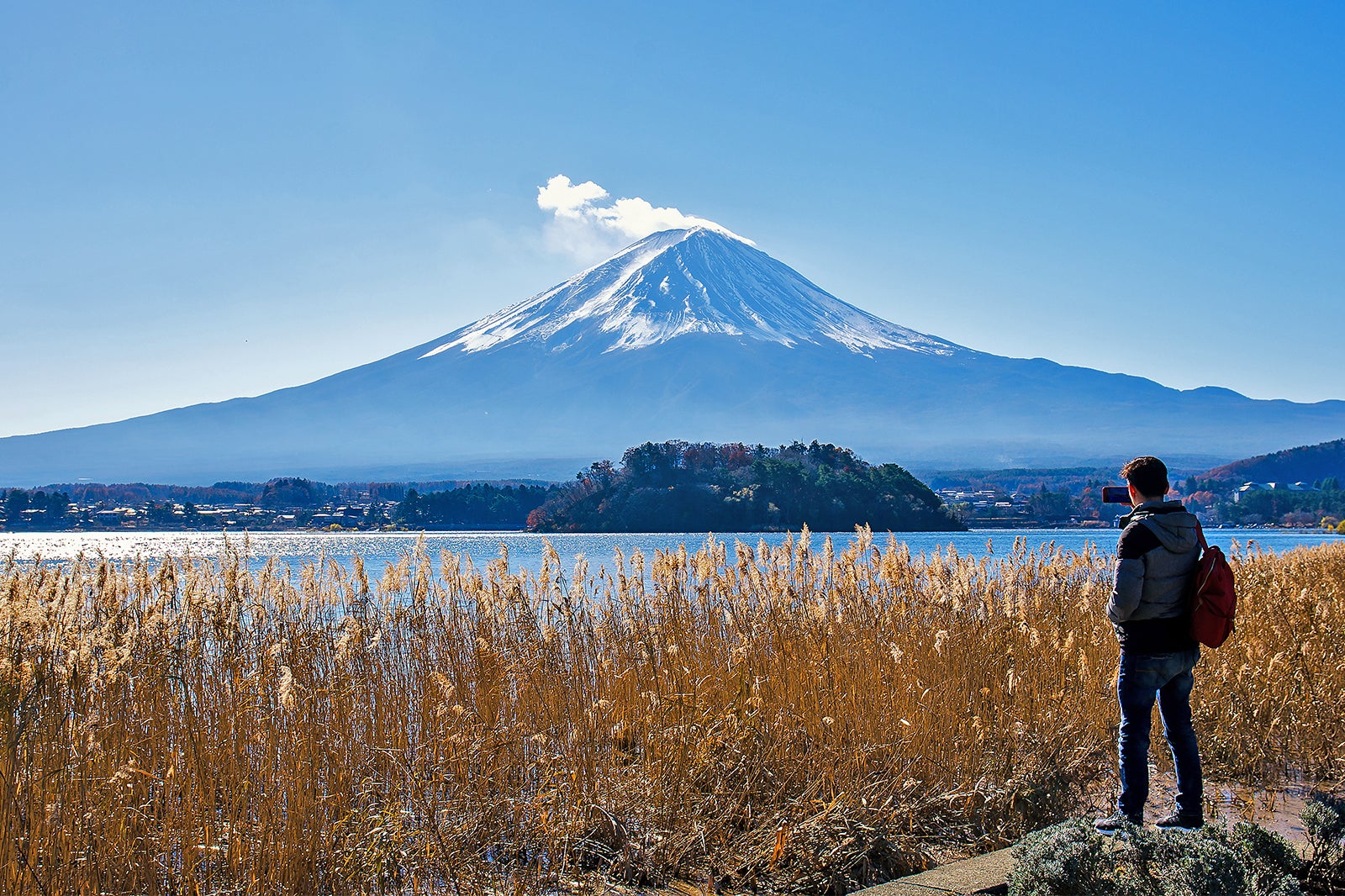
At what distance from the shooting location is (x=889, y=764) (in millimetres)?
4941

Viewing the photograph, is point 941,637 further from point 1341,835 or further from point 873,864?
point 1341,835

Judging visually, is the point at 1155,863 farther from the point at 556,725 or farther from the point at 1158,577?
the point at 556,725

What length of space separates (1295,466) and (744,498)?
54.9 m

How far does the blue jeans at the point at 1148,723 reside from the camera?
453cm

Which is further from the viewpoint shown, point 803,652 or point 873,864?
point 803,652

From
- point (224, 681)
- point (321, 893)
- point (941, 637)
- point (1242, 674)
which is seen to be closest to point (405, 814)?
point (321, 893)

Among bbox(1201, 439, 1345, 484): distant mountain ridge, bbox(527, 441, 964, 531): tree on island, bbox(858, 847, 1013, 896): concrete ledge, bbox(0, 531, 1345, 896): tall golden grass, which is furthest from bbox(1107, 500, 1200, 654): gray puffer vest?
bbox(1201, 439, 1345, 484): distant mountain ridge

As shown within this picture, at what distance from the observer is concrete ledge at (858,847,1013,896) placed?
3.62 m

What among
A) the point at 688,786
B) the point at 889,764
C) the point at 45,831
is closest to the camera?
the point at 45,831

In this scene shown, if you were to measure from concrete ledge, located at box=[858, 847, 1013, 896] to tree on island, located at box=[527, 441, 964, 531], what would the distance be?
50.7 meters

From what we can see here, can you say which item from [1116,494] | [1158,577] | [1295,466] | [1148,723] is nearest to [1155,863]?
[1148,723]

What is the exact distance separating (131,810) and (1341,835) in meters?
4.45

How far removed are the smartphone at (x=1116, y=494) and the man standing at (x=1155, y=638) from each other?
458mm

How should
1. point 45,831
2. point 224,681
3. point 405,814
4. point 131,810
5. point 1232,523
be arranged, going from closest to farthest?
point 45,831 → point 131,810 → point 405,814 → point 224,681 → point 1232,523
